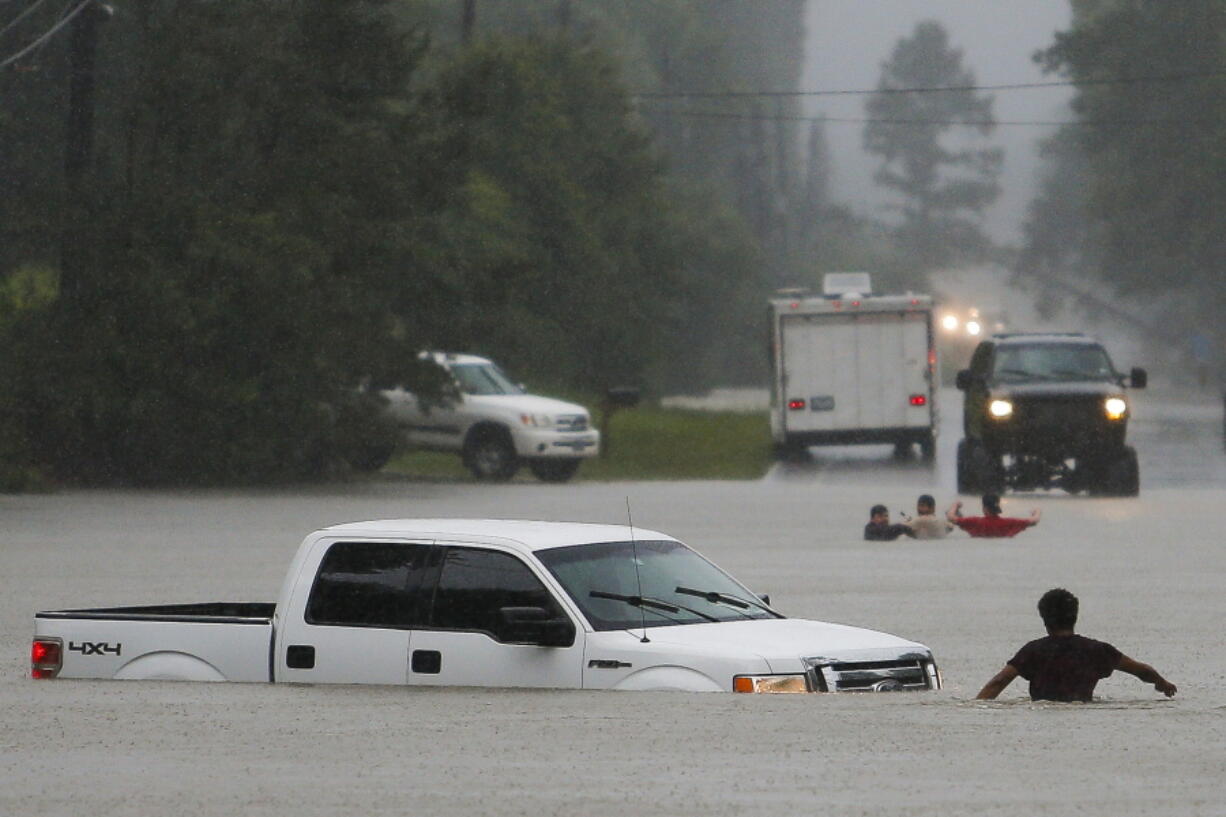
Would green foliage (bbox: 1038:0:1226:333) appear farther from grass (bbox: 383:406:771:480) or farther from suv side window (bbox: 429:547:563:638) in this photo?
suv side window (bbox: 429:547:563:638)

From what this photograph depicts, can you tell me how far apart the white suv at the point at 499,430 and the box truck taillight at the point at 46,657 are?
24674mm

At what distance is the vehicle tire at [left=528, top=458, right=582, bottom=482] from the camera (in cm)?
3794

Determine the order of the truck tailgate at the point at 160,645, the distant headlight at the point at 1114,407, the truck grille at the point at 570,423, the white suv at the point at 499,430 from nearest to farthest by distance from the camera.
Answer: the truck tailgate at the point at 160,645
the distant headlight at the point at 1114,407
the white suv at the point at 499,430
the truck grille at the point at 570,423

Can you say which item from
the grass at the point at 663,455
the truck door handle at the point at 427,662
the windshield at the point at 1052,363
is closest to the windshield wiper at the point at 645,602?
the truck door handle at the point at 427,662

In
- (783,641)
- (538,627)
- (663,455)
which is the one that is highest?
(538,627)

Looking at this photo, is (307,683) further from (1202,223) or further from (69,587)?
(1202,223)

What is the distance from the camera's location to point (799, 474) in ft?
133

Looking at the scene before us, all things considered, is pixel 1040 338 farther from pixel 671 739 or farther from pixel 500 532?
pixel 671 739

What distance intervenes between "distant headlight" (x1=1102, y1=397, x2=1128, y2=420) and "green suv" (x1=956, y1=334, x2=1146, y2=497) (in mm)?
14

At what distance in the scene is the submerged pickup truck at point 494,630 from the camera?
36.1ft

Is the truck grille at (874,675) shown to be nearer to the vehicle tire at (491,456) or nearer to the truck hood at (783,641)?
the truck hood at (783,641)

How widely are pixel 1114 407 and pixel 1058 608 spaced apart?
22.8m

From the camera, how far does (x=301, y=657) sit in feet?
38.1

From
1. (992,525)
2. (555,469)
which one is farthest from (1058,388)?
(555,469)
